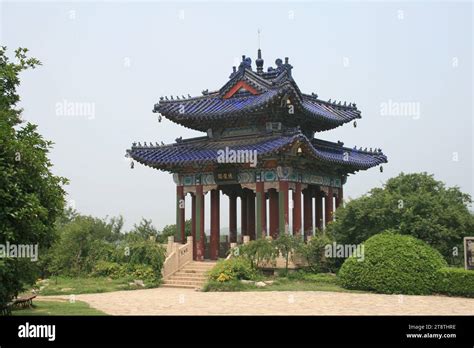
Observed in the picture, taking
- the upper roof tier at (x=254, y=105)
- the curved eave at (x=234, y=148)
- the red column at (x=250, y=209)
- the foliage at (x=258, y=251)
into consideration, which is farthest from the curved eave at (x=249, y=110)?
the foliage at (x=258, y=251)

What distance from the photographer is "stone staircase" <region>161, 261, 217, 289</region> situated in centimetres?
2119

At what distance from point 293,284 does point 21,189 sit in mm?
11080

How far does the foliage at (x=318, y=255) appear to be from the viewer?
69.0 feet

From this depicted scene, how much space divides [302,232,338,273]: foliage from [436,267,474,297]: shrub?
4.90 m

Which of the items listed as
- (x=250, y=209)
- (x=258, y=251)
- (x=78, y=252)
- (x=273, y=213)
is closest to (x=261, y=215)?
(x=273, y=213)

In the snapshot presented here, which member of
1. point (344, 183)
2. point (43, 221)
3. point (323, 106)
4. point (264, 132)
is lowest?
point (43, 221)

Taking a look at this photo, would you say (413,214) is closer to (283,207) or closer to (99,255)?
(283,207)

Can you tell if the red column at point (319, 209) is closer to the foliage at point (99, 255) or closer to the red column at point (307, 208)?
the red column at point (307, 208)

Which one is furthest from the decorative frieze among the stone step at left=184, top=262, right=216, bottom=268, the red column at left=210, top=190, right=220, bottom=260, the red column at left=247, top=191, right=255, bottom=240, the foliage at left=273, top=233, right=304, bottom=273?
the red column at left=247, top=191, right=255, bottom=240
